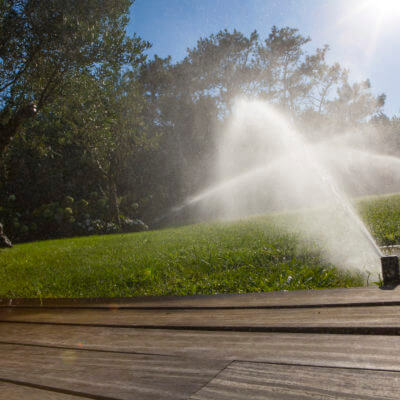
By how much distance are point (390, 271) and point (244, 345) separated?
1.22m

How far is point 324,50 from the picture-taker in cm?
2848

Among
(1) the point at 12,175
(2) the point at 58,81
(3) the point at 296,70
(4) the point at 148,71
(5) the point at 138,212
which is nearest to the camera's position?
(2) the point at 58,81

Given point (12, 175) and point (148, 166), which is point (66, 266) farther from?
point (148, 166)

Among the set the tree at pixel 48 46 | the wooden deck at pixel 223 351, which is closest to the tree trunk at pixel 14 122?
the tree at pixel 48 46

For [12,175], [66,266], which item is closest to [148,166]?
[12,175]

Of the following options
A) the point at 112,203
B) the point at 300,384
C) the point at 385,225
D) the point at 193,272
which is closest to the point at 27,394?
the point at 300,384

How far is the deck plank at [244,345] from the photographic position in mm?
1341

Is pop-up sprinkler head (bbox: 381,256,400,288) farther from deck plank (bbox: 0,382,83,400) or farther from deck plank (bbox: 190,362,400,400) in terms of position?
deck plank (bbox: 0,382,83,400)

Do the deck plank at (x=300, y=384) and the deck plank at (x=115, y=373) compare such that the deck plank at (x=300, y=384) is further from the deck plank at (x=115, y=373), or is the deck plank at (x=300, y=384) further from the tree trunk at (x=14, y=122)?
the tree trunk at (x=14, y=122)

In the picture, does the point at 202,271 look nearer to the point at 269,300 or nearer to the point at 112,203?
the point at 269,300

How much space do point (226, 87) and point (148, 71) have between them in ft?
18.3

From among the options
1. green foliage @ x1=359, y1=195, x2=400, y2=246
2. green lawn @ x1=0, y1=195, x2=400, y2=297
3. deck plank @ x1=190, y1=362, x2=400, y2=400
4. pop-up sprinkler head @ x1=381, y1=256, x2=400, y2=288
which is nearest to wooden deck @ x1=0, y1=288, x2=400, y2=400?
deck plank @ x1=190, y1=362, x2=400, y2=400

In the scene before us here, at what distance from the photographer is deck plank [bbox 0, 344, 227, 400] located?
4.31 feet

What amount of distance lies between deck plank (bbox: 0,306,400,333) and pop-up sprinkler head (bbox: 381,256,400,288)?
550 mm
